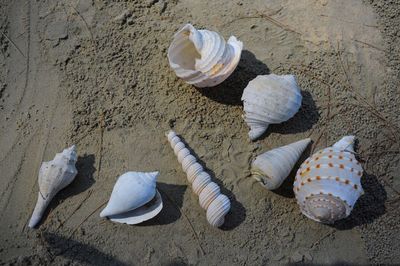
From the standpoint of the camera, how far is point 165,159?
12.2ft

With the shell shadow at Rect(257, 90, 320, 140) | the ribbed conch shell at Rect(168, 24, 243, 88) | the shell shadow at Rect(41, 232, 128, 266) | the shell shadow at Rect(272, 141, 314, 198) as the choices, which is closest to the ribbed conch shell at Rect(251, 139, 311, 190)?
the shell shadow at Rect(272, 141, 314, 198)

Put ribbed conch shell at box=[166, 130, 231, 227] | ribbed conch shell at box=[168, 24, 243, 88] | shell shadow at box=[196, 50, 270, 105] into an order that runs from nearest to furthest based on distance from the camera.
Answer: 1. ribbed conch shell at box=[166, 130, 231, 227]
2. ribbed conch shell at box=[168, 24, 243, 88]
3. shell shadow at box=[196, 50, 270, 105]

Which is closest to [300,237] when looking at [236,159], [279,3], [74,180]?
[236,159]

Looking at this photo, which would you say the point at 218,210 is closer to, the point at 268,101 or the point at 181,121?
the point at 181,121

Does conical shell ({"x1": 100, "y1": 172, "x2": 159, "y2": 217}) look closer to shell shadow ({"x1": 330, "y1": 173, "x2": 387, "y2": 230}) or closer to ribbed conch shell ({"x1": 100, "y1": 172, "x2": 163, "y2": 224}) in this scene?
ribbed conch shell ({"x1": 100, "y1": 172, "x2": 163, "y2": 224})

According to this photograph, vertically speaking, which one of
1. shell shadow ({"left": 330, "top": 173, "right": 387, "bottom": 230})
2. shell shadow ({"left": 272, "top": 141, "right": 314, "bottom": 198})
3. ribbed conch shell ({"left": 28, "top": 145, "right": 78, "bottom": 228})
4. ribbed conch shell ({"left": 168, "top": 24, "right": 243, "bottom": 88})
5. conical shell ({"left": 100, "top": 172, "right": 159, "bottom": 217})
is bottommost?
shell shadow ({"left": 330, "top": 173, "right": 387, "bottom": 230})

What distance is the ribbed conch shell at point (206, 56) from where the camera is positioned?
3.60 metres

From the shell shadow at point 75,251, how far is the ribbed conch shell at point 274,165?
1.28 metres

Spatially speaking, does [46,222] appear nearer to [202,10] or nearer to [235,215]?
[235,215]

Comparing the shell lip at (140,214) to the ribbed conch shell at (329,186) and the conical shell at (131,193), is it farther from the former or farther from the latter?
the ribbed conch shell at (329,186)

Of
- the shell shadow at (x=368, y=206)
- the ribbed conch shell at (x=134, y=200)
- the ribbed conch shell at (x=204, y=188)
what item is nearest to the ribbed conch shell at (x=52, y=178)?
the ribbed conch shell at (x=134, y=200)

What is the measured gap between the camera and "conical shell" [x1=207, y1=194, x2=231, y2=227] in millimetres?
3373

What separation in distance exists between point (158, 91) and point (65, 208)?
1.29m

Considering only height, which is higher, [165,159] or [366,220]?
[165,159]
